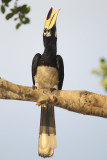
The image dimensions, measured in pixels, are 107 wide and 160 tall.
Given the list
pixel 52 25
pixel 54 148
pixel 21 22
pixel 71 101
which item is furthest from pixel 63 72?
pixel 21 22

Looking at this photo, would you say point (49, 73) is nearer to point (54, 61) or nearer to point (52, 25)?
point (54, 61)

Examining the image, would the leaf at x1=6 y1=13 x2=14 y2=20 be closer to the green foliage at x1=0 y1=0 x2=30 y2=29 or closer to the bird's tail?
the green foliage at x1=0 y1=0 x2=30 y2=29

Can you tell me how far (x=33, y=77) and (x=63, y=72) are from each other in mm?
589

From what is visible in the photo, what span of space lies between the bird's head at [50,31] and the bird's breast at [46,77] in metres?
0.55

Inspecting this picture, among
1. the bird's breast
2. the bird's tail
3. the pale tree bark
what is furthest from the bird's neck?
the pale tree bark

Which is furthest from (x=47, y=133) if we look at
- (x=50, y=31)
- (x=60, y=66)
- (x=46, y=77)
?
(x=50, y=31)

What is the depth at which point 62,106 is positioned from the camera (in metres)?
2.82

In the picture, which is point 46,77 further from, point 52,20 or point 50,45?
point 52,20

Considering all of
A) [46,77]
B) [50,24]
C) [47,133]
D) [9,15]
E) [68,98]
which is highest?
[50,24]

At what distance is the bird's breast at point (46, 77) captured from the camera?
13.5 feet

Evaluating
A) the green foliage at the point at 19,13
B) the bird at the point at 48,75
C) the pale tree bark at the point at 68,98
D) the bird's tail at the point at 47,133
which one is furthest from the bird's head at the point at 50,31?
the green foliage at the point at 19,13

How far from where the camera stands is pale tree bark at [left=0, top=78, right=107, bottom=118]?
267 centimetres

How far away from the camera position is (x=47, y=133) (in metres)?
3.86

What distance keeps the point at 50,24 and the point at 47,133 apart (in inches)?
85.0
